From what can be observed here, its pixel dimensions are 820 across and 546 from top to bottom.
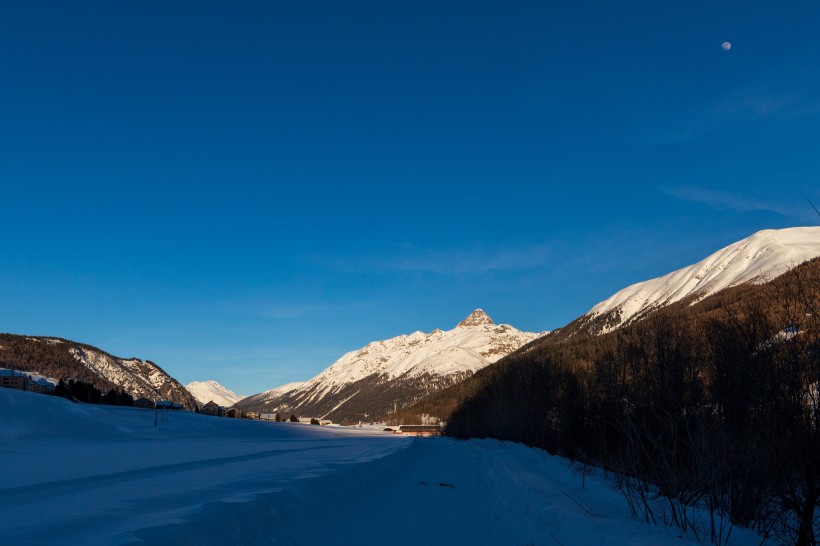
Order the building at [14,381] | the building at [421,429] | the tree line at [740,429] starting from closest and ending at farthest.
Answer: the tree line at [740,429] < the building at [14,381] < the building at [421,429]

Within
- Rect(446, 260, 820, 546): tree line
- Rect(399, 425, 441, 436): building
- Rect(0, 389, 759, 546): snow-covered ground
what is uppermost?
Rect(446, 260, 820, 546): tree line

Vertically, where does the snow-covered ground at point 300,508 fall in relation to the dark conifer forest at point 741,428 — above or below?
below

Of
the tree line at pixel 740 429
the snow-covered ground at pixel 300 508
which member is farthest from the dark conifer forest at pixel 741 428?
the snow-covered ground at pixel 300 508

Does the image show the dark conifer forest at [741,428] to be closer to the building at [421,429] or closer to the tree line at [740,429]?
the tree line at [740,429]

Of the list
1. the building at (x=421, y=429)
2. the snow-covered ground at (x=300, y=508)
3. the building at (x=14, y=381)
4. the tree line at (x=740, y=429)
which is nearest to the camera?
the snow-covered ground at (x=300, y=508)

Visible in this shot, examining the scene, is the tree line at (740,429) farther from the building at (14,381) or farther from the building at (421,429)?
the building at (14,381)

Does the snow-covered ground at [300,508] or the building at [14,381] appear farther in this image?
the building at [14,381]

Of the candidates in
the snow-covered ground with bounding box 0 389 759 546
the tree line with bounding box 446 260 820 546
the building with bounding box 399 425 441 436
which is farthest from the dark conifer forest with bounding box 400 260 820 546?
the building with bounding box 399 425 441 436

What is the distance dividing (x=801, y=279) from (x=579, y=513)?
Result: 6.65 metres

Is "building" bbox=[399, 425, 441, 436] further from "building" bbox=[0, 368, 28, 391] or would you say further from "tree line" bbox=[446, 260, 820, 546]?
"tree line" bbox=[446, 260, 820, 546]

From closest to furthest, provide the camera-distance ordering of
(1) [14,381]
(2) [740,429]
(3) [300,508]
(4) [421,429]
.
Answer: (3) [300,508] < (2) [740,429] < (1) [14,381] < (4) [421,429]

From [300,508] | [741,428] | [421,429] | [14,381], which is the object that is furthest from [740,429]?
[421,429]

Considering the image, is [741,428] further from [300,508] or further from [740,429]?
[300,508]

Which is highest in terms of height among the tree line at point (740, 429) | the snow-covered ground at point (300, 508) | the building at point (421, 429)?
the tree line at point (740, 429)
